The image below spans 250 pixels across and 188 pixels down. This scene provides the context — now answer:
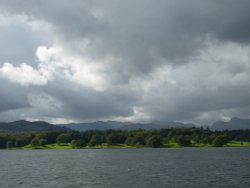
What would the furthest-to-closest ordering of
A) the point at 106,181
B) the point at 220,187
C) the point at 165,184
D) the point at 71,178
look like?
the point at 71,178, the point at 106,181, the point at 165,184, the point at 220,187

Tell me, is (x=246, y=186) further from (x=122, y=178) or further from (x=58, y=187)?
(x=58, y=187)

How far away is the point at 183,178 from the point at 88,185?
81.8 feet

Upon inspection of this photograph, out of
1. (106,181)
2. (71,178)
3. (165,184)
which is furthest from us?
(71,178)

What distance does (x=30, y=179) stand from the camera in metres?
108

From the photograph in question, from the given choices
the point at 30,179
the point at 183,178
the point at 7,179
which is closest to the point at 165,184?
the point at 183,178

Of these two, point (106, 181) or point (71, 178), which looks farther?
point (71, 178)

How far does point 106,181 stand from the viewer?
327ft

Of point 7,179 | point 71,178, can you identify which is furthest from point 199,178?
point 7,179

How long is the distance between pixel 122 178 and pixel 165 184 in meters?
17.6

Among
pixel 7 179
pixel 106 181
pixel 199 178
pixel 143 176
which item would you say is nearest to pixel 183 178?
pixel 199 178

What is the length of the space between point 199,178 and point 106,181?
23.0 meters

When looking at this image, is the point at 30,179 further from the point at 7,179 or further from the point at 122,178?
the point at 122,178

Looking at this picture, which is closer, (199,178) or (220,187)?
(220,187)

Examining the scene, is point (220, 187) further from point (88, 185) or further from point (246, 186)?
point (88, 185)
